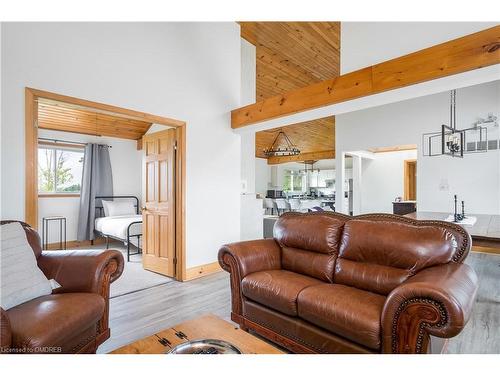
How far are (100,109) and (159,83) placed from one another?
2.71 ft

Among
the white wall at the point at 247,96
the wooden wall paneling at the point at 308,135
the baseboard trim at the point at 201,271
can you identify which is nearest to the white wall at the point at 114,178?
the white wall at the point at 247,96

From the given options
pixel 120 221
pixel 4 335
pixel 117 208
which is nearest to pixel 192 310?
pixel 4 335

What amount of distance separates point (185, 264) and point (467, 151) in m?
5.00

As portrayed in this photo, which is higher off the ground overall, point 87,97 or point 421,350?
point 87,97

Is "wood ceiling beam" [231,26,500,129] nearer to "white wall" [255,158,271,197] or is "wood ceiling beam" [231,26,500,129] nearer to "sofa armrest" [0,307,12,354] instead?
"sofa armrest" [0,307,12,354]

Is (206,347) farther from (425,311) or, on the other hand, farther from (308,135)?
(308,135)

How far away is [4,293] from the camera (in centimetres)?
161

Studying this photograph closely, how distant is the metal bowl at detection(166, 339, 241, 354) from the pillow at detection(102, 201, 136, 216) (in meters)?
5.33

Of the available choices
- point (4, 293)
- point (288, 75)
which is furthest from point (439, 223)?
point (288, 75)

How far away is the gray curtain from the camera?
582 cm

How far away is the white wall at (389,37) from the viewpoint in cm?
237

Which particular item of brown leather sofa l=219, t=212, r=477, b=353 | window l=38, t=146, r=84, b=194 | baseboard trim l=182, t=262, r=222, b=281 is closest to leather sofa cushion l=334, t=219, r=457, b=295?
brown leather sofa l=219, t=212, r=477, b=353

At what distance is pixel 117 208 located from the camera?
19.9ft
